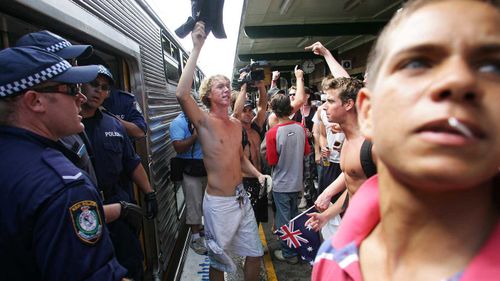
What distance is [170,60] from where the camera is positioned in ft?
17.2

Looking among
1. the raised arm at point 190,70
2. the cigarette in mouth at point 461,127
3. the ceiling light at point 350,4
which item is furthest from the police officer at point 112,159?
the ceiling light at point 350,4

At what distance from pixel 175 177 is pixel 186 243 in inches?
41.7

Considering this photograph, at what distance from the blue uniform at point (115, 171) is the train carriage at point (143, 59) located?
618 mm

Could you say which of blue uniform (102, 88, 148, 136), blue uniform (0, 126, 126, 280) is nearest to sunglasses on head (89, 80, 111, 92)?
blue uniform (102, 88, 148, 136)

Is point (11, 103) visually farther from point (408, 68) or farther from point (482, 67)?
point (482, 67)

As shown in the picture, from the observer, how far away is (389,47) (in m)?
0.74

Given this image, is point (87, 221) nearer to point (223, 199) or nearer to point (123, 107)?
point (223, 199)

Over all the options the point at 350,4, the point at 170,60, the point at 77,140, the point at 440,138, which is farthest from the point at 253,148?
the point at 350,4

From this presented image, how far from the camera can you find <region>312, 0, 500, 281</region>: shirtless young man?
22.0 inches

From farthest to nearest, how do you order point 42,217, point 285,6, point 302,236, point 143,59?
point 285,6 < point 143,59 < point 302,236 < point 42,217

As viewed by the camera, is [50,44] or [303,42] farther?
[303,42]

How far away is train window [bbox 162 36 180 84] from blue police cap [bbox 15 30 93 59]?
3057mm

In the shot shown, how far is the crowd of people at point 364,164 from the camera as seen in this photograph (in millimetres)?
579

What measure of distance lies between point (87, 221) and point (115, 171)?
116 centimetres
